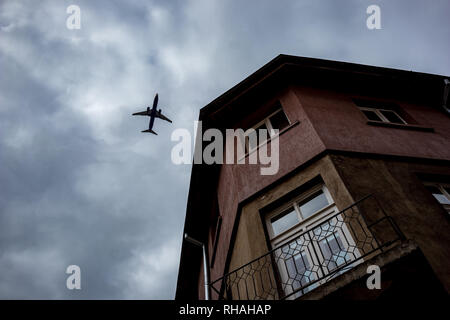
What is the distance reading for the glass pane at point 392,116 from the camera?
9.96m

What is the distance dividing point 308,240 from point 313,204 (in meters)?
0.94

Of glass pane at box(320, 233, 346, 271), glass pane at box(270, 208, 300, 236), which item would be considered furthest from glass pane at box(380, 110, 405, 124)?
glass pane at box(320, 233, 346, 271)

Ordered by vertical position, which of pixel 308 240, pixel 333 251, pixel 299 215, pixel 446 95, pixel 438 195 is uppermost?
pixel 446 95

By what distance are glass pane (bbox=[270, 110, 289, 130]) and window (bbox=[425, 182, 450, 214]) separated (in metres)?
3.77

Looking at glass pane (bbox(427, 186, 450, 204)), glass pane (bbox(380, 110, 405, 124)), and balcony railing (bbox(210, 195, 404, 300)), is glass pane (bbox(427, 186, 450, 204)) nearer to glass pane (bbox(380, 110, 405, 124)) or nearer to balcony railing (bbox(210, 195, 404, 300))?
balcony railing (bbox(210, 195, 404, 300))

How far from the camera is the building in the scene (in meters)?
5.27

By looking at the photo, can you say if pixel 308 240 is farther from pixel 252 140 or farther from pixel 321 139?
pixel 252 140

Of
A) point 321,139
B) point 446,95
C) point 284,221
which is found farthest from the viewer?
point 446,95

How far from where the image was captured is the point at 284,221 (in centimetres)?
731

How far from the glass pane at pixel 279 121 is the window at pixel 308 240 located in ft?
9.29

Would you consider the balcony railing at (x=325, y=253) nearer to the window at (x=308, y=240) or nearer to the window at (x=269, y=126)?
the window at (x=308, y=240)

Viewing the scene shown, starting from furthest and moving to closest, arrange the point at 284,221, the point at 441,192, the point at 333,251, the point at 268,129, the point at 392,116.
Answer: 1. the point at 392,116
2. the point at 268,129
3. the point at 284,221
4. the point at 441,192
5. the point at 333,251

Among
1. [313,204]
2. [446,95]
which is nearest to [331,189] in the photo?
[313,204]

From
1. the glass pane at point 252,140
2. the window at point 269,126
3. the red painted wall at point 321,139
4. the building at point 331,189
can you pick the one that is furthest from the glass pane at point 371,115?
the glass pane at point 252,140
